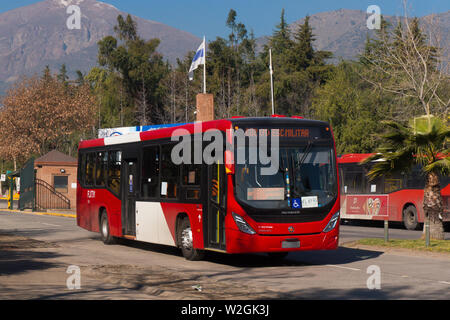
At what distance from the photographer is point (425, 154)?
20.3m

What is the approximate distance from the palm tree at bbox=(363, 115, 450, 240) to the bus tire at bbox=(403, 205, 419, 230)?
8629mm

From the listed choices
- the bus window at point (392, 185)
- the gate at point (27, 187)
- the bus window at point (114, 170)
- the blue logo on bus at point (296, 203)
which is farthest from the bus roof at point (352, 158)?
the gate at point (27, 187)

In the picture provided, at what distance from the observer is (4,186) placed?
3780 inches

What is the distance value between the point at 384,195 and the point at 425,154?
11.1m

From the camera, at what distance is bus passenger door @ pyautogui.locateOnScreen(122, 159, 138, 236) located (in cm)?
1962

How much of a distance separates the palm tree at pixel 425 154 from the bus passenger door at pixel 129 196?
6.97 m

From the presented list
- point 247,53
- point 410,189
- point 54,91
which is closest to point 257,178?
point 410,189

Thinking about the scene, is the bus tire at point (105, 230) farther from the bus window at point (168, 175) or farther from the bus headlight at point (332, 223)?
the bus headlight at point (332, 223)

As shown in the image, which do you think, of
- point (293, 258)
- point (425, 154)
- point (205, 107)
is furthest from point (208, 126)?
point (205, 107)

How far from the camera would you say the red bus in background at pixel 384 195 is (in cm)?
2927

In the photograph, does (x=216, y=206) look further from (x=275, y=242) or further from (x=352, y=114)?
(x=352, y=114)

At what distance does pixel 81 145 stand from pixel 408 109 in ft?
84.0

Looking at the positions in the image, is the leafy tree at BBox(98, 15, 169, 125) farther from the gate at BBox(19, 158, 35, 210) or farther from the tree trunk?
the tree trunk
